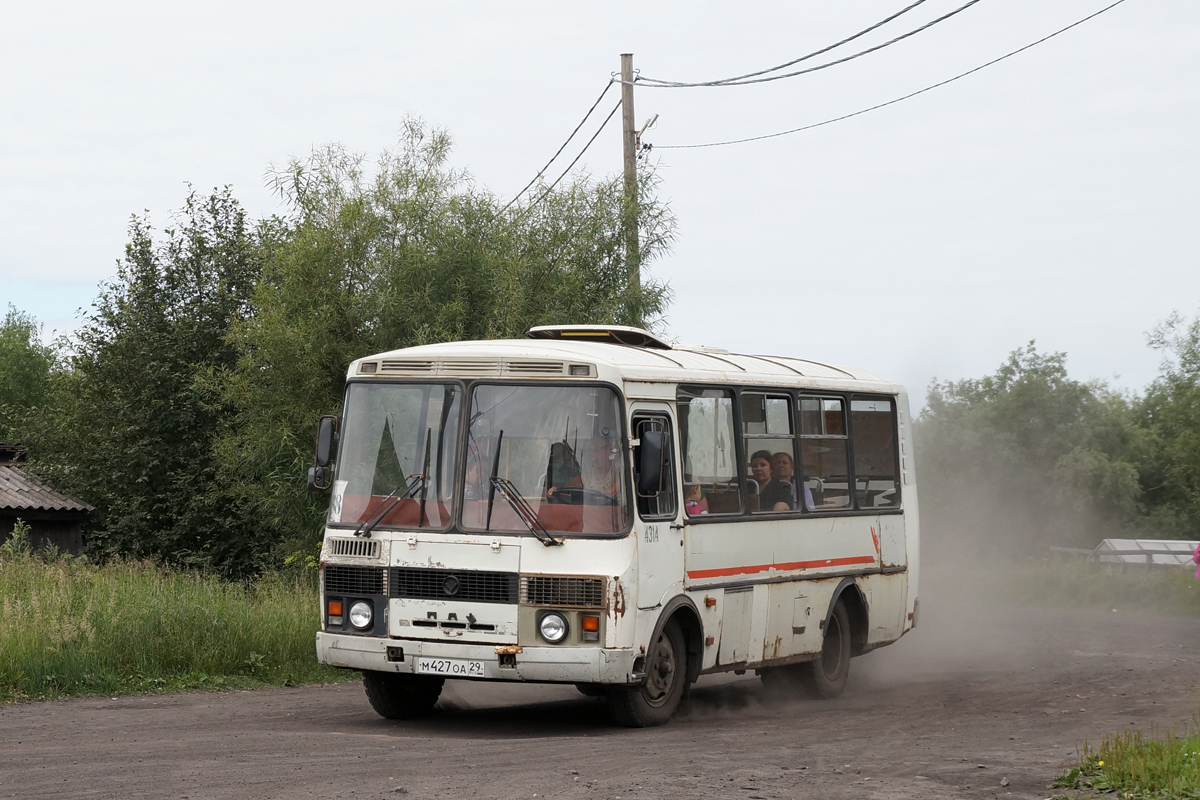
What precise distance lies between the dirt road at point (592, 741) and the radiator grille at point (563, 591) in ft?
3.12

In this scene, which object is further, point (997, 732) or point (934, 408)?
point (934, 408)

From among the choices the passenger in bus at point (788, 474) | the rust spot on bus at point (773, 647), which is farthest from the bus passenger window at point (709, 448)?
the rust spot on bus at point (773, 647)

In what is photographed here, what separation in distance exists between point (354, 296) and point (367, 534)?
1093 cm

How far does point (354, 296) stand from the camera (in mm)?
21391

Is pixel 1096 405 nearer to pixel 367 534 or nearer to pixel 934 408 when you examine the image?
pixel 934 408

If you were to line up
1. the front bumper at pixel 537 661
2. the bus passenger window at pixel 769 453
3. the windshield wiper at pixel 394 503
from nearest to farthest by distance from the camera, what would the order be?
1. the front bumper at pixel 537 661
2. the windshield wiper at pixel 394 503
3. the bus passenger window at pixel 769 453

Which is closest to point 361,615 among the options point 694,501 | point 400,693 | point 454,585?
point 454,585

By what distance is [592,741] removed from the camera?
33.5 feet

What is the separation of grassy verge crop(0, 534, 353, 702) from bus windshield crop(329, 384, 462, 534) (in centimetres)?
354

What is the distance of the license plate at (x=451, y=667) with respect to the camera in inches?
412

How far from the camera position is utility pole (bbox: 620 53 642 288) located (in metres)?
23.0

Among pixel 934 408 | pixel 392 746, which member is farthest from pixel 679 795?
pixel 934 408

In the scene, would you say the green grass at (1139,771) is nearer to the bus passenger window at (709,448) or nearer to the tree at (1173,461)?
the bus passenger window at (709,448)

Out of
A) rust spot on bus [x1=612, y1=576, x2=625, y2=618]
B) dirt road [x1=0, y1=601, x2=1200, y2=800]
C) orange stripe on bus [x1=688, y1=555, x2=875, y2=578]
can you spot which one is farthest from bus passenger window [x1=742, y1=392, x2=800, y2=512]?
rust spot on bus [x1=612, y1=576, x2=625, y2=618]
